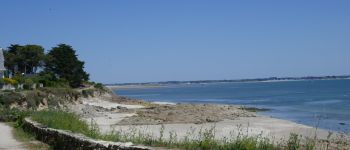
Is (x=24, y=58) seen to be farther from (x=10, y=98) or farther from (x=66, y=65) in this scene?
(x=10, y=98)

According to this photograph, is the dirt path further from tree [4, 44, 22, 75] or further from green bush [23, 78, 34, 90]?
tree [4, 44, 22, 75]

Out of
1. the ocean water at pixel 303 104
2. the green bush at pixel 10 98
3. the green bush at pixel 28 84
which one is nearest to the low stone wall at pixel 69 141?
the ocean water at pixel 303 104

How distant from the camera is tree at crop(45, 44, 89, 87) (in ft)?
260

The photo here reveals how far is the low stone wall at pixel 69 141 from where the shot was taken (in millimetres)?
12210

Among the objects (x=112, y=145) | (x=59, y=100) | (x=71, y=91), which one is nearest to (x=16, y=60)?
(x=71, y=91)

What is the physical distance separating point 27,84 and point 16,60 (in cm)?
2547

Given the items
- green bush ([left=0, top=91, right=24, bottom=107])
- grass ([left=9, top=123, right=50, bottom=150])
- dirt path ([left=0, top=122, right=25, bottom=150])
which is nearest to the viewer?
grass ([left=9, top=123, right=50, bottom=150])

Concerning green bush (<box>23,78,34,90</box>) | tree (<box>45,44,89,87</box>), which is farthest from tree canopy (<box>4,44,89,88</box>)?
green bush (<box>23,78,34,90</box>)

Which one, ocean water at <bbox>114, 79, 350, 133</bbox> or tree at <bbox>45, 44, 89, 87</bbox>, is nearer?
ocean water at <bbox>114, 79, 350, 133</bbox>

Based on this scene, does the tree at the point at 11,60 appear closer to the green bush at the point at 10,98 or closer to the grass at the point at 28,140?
the green bush at the point at 10,98

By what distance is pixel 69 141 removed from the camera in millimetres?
14836

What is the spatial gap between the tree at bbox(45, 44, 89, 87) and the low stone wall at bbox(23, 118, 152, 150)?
195ft

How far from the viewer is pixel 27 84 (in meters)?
57.6

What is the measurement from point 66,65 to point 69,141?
6589 cm
